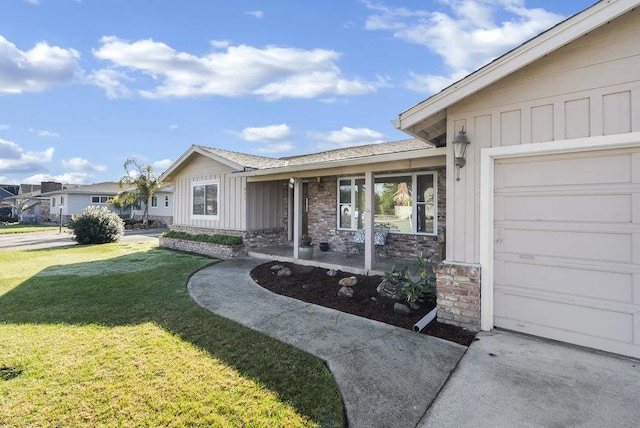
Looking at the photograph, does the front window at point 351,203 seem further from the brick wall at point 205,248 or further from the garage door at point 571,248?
the garage door at point 571,248

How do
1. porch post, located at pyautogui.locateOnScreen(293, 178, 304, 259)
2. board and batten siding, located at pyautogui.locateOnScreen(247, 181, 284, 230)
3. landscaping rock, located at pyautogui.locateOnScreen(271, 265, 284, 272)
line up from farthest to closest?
board and batten siding, located at pyautogui.locateOnScreen(247, 181, 284, 230), porch post, located at pyautogui.locateOnScreen(293, 178, 304, 259), landscaping rock, located at pyautogui.locateOnScreen(271, 265, 284, 272)

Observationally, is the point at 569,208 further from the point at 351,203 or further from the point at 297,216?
the point at 351,203

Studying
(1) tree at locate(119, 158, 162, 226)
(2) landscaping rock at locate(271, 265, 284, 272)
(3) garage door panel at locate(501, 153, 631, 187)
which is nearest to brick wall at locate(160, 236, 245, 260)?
(2) landscaping rock at locate(271, 265, 284, 272)

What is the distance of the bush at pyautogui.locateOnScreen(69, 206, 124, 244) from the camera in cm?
1448

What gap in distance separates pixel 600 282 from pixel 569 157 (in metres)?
1.55

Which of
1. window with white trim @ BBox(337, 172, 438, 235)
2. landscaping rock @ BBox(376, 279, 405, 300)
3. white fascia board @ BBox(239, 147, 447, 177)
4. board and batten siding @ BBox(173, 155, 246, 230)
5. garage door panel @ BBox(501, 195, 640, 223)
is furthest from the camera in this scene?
board and batten siding @ BBox(173, 155, 246, 230)

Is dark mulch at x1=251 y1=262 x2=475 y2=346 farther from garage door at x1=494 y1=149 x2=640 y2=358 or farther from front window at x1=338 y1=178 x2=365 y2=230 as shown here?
front window at x1=338 y1=178 x2=365 y2=230

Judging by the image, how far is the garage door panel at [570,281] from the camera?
139 inches

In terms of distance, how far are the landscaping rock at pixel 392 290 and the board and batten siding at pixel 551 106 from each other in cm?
142

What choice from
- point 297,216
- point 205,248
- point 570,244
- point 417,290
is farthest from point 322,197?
point 570,244

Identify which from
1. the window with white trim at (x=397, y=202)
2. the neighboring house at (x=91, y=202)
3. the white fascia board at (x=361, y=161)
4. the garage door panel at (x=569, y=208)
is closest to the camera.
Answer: the garage door panel at (x=569, y=208)

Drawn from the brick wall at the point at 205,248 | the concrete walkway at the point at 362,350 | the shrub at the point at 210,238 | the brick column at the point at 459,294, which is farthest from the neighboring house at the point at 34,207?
the brick column at the point at 459,294

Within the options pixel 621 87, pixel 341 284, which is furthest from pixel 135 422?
pixel 621 87

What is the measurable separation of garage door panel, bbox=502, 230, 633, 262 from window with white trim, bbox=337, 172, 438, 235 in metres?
4.12
